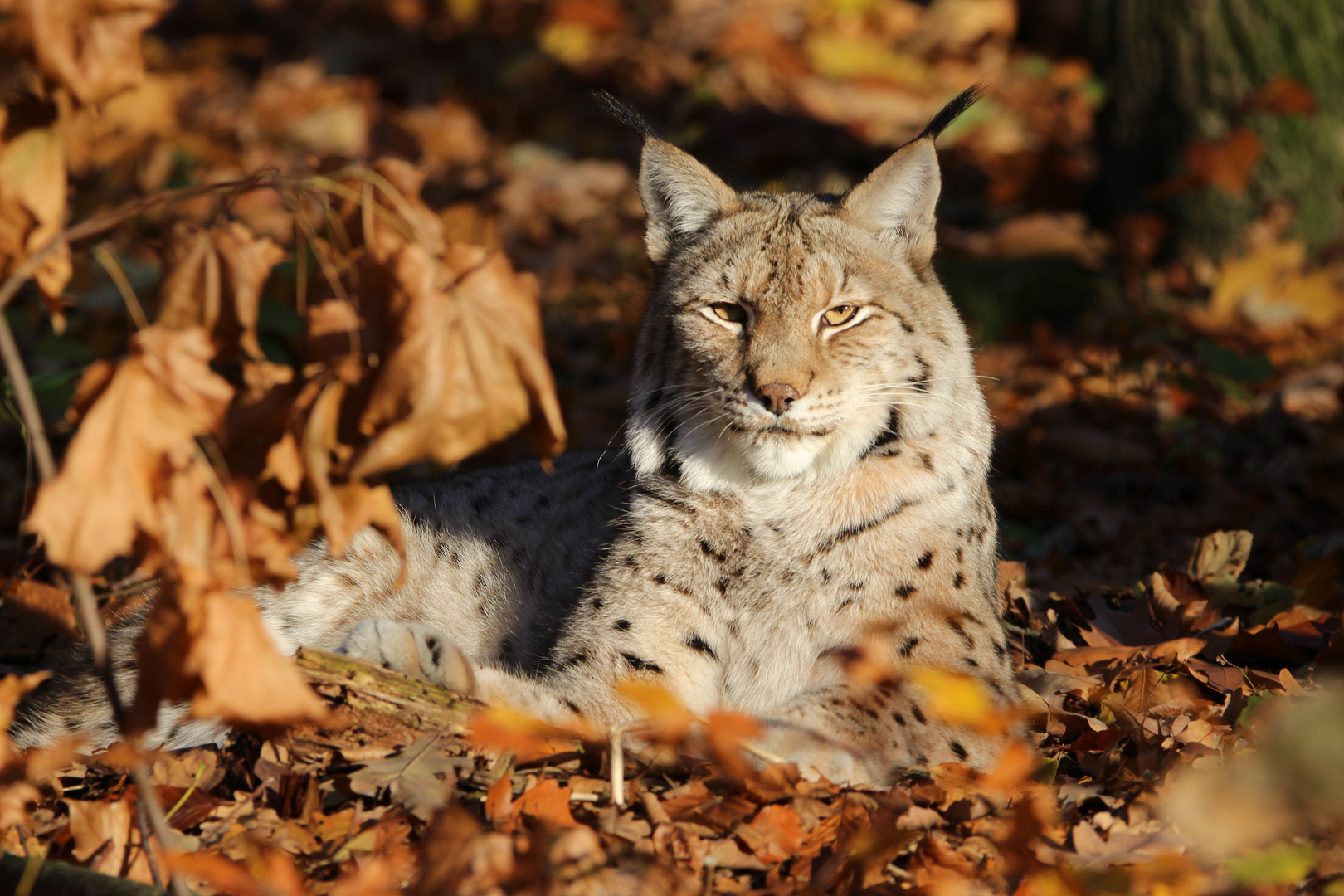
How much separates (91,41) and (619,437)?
4.42 metres

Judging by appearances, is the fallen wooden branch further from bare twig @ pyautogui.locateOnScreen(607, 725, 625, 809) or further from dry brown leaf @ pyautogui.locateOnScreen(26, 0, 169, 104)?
dry brown leaf @ pyautogui.locateOnScreen(26, 0, 169, 104)

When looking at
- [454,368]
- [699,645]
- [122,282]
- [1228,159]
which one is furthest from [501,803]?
[1228,159]

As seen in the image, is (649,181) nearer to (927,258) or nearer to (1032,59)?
(927,258)

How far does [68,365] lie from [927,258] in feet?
18.6

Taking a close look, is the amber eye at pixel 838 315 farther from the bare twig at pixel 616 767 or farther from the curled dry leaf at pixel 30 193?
the curled dry leaf at pixel 30 193

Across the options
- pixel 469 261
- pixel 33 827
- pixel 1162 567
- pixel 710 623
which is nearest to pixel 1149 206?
pixel 1162 567

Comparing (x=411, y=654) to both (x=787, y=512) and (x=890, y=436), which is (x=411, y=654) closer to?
(x=787, y=512)

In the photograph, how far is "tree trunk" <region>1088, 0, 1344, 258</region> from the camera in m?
7.68

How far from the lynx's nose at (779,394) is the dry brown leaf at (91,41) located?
6.40 ft

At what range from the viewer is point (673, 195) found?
171 inches

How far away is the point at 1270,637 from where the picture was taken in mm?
4176

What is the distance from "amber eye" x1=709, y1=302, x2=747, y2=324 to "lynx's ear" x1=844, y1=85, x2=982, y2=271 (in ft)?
1.86

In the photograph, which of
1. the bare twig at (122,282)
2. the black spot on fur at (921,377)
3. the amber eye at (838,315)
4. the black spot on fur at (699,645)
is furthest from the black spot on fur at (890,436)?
the bare twig at (122,282)

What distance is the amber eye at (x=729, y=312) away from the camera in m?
3.99
